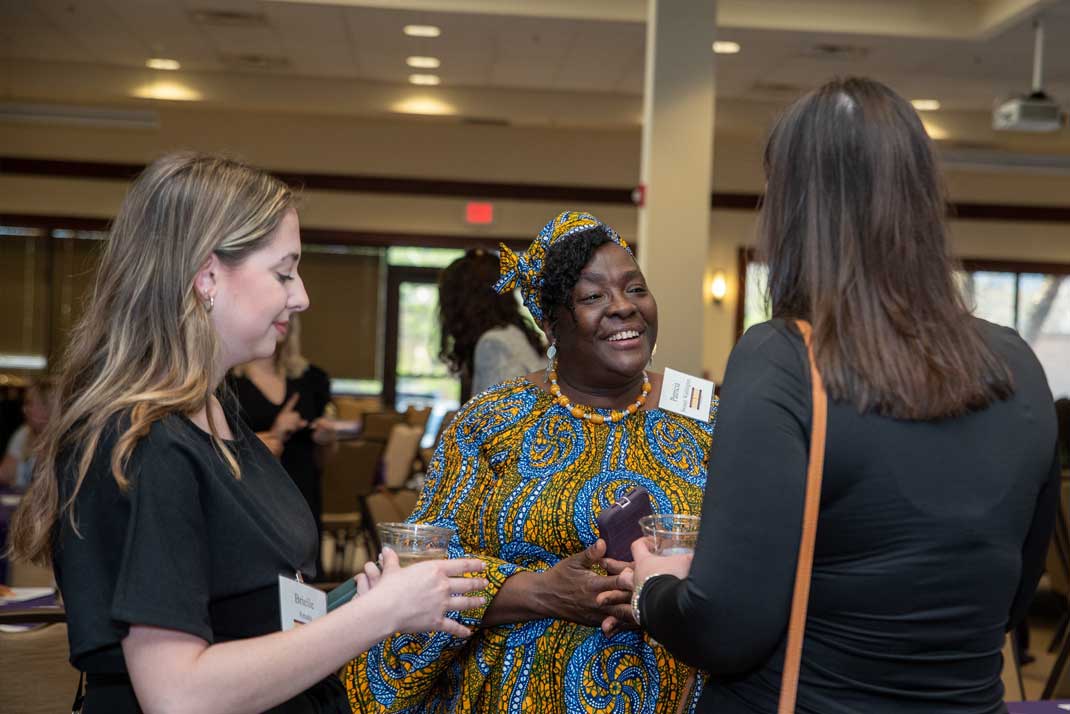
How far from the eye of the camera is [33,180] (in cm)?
1260

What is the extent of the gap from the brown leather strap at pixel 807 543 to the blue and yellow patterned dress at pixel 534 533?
2.26 feet

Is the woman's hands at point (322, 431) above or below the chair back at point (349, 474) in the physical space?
above

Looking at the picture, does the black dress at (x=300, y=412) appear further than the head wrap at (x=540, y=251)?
Yes

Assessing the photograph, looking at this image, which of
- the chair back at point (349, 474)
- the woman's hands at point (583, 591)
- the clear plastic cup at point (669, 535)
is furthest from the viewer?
the chair back at point (349, 474)

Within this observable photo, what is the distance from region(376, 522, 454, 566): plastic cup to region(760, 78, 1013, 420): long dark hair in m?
0.59

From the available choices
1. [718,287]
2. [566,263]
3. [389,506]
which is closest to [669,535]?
[566,263]

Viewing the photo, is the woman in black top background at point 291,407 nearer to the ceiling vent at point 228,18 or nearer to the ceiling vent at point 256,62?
the ceiling vent at point 228,18

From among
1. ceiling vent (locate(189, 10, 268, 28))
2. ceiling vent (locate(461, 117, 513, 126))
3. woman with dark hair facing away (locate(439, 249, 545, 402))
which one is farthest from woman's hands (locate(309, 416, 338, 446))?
ceiling vent (locate(461, 117, 513, 126))

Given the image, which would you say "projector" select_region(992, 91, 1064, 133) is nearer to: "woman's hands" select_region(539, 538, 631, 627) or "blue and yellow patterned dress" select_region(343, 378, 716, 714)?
"blue and yellow patterned dress" select_region(343, 378, 716, 714)

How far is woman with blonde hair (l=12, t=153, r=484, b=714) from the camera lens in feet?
4.42

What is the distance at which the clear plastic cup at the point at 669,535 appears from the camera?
1.57 m

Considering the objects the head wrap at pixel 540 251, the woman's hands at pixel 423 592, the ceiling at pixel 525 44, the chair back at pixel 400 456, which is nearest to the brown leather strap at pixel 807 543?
the woman's hands at pixel 423 592

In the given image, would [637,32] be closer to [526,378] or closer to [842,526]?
[526,378]

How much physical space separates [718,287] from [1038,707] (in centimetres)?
1096
